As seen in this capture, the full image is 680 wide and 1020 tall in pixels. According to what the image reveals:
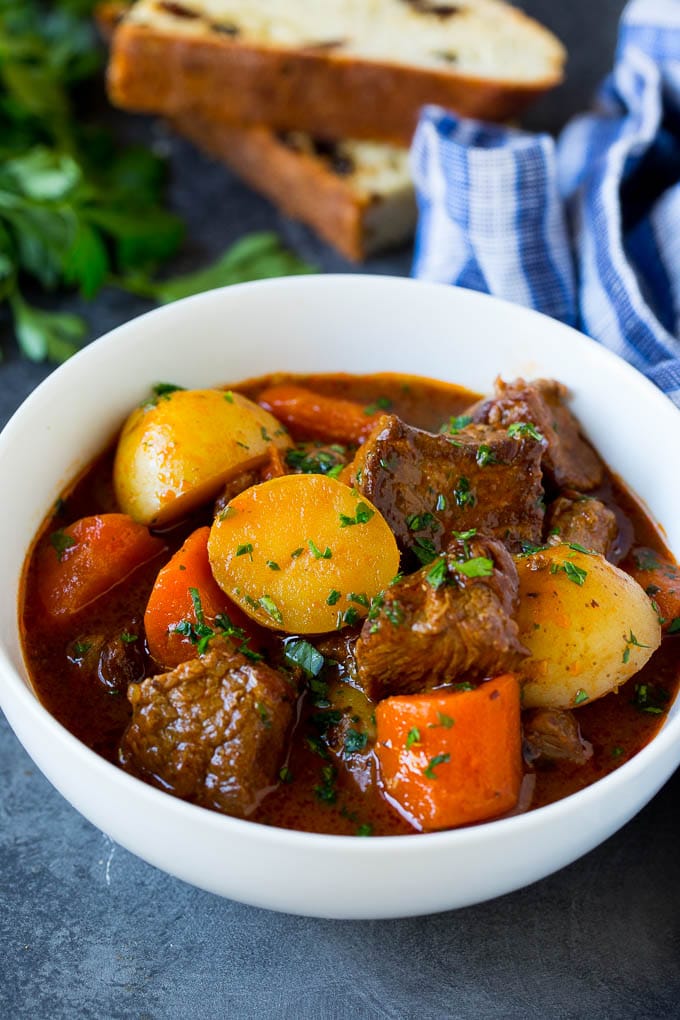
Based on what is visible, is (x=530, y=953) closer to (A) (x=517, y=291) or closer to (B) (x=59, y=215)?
(A) (x=517, y=291)

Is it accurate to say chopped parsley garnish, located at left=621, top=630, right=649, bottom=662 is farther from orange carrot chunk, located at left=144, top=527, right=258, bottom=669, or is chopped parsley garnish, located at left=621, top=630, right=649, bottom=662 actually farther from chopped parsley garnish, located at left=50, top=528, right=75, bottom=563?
chopped parsley garnish, located at left=50, top=528, right=75, bottom=563

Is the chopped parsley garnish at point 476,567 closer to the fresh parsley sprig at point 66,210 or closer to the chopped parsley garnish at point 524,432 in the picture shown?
the chopped parsley garnish at point 524,432

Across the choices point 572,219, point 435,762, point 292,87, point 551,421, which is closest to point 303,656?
point 435,762

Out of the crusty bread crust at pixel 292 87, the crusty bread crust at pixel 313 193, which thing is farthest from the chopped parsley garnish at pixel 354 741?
the crusty bread crust at pixel 292 87

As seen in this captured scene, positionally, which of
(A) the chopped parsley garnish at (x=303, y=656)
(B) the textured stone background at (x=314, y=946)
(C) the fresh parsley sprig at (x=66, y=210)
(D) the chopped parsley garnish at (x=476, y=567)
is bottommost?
(B) the textured stone background at (x=314, y=946)

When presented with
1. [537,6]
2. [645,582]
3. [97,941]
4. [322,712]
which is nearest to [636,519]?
[645,582]

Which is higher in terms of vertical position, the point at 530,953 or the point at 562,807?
the point at 562,807
